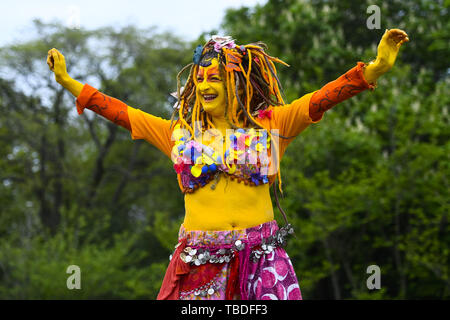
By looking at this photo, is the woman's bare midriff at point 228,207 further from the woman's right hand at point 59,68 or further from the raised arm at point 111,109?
the woman's right hand at point 59,68

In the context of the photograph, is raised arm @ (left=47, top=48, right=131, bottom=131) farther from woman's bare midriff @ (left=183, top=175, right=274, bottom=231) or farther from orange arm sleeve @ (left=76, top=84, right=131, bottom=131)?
woman's bare midriff @ (left=183, top=175, right=274, bottom=231)

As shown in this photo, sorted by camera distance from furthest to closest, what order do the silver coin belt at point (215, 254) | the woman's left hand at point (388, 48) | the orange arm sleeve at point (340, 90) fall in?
the silver coin belt at point (215, 254) → the orange arm sleeve at point (340, 90) → the woman's left hand at point (388, 48)

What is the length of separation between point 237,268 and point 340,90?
969 millimetres

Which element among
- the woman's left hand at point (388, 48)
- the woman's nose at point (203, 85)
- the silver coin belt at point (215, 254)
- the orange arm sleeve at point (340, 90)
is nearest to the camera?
the woman's left hand at point (388, 48)

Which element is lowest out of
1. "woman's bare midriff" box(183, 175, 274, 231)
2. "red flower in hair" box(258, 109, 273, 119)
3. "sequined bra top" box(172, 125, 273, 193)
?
"woman's bare midriff" box(183, 175, 274, 231)

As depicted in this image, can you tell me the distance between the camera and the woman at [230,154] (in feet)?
9.57

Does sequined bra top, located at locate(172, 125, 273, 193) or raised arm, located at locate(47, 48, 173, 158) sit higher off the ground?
raised arm, located at locate(47, 48, 173, 158)

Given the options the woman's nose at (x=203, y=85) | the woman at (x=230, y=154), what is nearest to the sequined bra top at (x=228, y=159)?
the woman at (x=230, y=154)

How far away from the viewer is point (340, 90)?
2.86 metres

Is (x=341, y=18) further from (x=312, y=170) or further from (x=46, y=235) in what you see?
(x=46, y=235)

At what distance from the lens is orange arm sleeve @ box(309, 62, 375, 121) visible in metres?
2.82

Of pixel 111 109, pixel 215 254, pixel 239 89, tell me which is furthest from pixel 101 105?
pixel 215 254

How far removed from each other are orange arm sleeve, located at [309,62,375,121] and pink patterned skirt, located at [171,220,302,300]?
65cm

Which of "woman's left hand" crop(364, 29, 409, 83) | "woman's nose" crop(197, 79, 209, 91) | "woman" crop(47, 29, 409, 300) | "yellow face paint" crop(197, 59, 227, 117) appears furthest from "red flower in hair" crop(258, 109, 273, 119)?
"woman's left hand" crop(364, 29, 409, 83)
